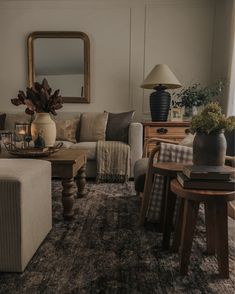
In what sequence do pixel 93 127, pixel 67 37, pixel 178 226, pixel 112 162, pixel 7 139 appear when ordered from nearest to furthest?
pixel 178 226, pixel 7 139, pixel 112 162, pixel 93 127, pixel 67 37

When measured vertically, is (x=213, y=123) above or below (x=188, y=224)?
above

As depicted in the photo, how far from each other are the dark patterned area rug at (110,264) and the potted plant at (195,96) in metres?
2.11

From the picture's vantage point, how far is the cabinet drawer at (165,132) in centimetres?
361

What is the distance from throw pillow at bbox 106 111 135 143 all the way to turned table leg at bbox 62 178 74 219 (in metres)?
1.73

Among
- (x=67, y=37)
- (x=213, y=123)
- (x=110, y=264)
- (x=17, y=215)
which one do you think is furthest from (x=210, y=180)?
(x=67, y=37)

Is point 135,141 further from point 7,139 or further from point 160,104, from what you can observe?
point 7,139

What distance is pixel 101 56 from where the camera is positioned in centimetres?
414

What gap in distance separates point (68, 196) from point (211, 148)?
107 cm

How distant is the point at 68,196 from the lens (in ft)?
6.42

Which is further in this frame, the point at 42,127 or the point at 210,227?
the point at 42,127

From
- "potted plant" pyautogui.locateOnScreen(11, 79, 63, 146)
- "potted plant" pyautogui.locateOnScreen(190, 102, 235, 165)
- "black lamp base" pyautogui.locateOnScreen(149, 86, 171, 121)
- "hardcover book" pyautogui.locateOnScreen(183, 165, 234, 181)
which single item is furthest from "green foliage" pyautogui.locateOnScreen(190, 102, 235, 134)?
"black lamp base" pyautogui.locateOnScreen(149, 86, 171, 121)

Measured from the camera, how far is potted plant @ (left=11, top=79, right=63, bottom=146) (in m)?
2.18

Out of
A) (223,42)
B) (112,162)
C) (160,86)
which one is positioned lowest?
(112,162)

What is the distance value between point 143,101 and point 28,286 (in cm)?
338
